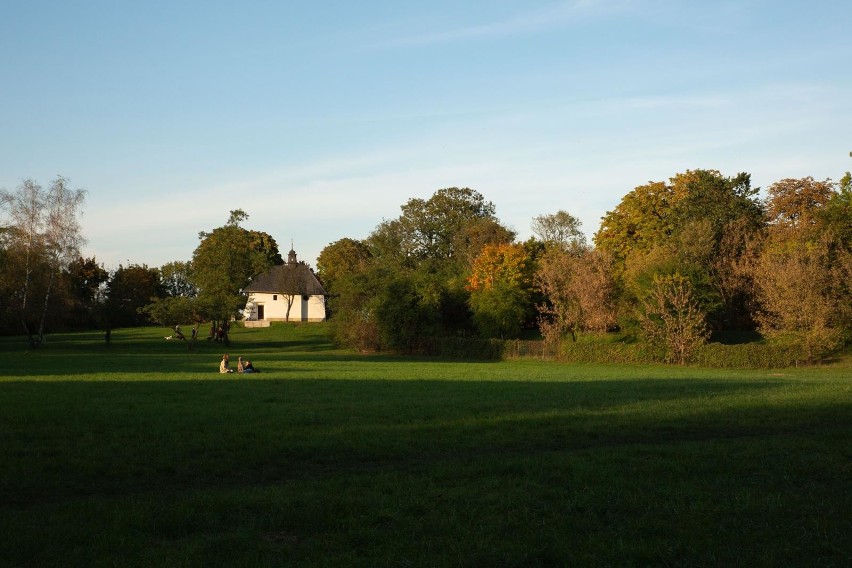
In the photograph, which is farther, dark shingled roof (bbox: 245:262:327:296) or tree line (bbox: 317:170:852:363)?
dark shingled roof (bbox: 245:262:327:296)

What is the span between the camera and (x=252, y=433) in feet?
52.4

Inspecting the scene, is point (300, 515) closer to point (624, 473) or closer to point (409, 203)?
point (624, 473)

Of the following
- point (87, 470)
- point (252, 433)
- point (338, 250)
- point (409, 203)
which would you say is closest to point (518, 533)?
point (87, 470)

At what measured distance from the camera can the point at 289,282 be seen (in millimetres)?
102750

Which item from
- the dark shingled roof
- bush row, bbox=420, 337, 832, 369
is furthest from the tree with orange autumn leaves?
the dark shingled roof

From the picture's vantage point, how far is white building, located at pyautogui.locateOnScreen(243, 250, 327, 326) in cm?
10400

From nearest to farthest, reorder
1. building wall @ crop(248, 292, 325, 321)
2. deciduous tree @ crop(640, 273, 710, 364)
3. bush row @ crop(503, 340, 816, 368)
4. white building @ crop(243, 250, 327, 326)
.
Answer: bush row @ crop(503, 340, 816, 368) < deciduous tree @ crop(640, 273, 710, 364) < white building @ crop(243, 250, 327, 326) < building wall @ crop(248, 292, 325, 321)

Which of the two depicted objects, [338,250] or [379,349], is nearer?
[379,349]

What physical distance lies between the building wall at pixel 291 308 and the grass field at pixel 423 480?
82.3 m

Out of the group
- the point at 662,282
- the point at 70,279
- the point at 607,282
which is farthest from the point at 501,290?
the point at 70,279

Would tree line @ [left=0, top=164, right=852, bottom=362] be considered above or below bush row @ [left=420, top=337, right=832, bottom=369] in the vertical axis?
above

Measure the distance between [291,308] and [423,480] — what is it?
95.6 m

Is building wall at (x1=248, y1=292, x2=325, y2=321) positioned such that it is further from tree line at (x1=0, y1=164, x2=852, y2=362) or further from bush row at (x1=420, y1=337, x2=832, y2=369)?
bush row at (x1=420, y1=337, x2=832, y2=369)

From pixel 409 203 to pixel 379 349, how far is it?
38693 millimetres
